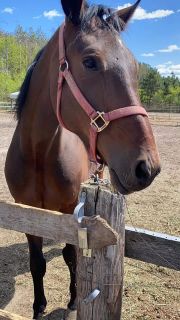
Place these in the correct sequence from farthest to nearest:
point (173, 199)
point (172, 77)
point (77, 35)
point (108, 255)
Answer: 1. point (172, 77)
2. point (173, 199)
3. point (77, 35)
4. point (108, 255)

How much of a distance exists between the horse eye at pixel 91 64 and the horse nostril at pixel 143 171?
2.15 ft

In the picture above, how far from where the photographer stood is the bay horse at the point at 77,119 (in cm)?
182

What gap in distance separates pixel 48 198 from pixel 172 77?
8702 centimetres

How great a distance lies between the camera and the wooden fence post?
1714 millimetres

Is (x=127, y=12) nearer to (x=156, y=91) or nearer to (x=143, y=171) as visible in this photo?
(x=143, y=171)

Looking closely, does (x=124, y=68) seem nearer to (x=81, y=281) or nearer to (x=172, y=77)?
(x=81, y=281)

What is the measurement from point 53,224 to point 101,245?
316 mm

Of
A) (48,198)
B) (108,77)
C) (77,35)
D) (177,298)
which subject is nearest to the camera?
(108,77)

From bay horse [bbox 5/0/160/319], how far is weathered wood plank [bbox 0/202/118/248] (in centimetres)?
24

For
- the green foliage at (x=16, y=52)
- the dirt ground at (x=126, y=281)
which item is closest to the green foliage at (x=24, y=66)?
the green foliage at (x=16, y=52)

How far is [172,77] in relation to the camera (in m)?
85.4

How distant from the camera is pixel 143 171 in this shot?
170 cm

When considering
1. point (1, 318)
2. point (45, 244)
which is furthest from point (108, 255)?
point (45, 244)

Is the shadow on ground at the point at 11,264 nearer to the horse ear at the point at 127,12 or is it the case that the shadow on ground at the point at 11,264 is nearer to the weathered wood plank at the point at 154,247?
the weathered wood plank at the point at 154,247
